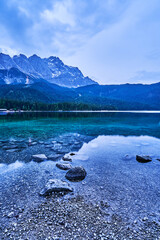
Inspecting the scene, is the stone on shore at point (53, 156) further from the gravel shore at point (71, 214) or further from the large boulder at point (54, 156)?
the gravel shore at point (71, 214)

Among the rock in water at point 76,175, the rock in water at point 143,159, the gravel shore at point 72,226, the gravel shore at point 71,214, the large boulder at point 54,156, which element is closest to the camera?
the gravel shore at point 72,226

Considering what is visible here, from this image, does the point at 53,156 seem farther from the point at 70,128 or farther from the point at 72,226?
the point at 70,128

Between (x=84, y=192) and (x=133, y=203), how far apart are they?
366 cm

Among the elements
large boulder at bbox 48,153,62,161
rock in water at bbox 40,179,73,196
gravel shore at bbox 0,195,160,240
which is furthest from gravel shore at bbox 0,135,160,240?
large boulder at bbox 48,153,62,161

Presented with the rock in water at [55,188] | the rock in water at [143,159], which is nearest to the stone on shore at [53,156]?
the rock in water at [55,188]

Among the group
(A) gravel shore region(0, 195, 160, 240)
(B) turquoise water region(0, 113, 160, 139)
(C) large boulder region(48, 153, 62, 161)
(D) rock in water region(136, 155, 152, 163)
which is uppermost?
(A) gravel shore region(0, 195, 160, 240)

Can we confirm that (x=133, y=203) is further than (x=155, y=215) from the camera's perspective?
Yes

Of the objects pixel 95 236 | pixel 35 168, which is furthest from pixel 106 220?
pixel 35 168

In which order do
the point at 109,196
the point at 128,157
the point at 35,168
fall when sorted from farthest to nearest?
the point at 128,157 < the point at 35,168 < the point at 109,196

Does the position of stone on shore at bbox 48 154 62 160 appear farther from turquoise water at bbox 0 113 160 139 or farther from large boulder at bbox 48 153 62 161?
turquoise water at bbox 0 113 160 139

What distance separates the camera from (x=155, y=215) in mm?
8008

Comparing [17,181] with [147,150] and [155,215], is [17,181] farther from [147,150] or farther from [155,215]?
[147,150]

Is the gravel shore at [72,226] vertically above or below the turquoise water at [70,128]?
above

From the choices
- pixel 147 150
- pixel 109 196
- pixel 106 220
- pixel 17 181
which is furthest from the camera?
pixel 147 150
